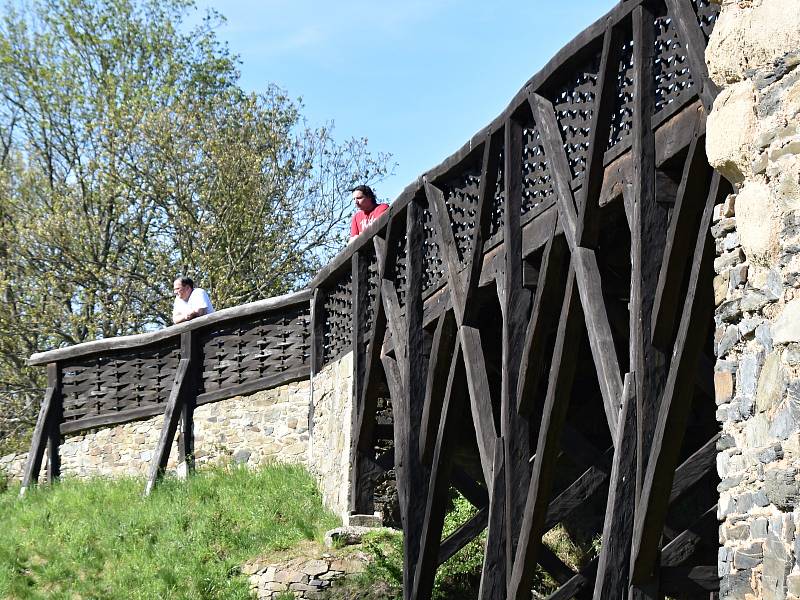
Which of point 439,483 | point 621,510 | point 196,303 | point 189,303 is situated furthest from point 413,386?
point 189,303

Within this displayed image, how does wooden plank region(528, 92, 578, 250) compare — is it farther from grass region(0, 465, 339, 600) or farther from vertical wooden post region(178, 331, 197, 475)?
vertical wooden post region(178, 331, 197, 475)

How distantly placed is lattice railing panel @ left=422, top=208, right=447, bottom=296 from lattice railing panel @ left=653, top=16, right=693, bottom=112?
3165mm

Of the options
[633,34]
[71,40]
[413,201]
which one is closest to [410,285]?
[413,201]

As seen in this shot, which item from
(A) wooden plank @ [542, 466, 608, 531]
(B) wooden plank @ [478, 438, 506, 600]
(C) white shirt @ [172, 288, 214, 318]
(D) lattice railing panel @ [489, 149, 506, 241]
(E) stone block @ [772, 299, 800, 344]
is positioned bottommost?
(B) wooden plank @ [478, 438, 506, 600]

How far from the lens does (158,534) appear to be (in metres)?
12.1

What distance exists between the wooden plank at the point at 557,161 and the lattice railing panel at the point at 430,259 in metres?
1.95

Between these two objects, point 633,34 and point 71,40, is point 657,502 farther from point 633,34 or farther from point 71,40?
point 71,40

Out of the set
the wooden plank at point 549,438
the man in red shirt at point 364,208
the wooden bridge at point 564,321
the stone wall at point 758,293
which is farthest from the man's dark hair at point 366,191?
the stone wall at point 758,293

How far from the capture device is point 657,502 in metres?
6.30

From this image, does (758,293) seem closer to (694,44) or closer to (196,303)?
(694,44)

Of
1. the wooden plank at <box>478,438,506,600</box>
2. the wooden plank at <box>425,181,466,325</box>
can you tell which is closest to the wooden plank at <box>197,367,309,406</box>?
the wooden plank at <box>425,181,466,325</box>

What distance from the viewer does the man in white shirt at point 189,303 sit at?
47.7 ft

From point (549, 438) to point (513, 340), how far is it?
2.86 feet

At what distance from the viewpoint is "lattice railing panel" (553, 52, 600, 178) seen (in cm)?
755
